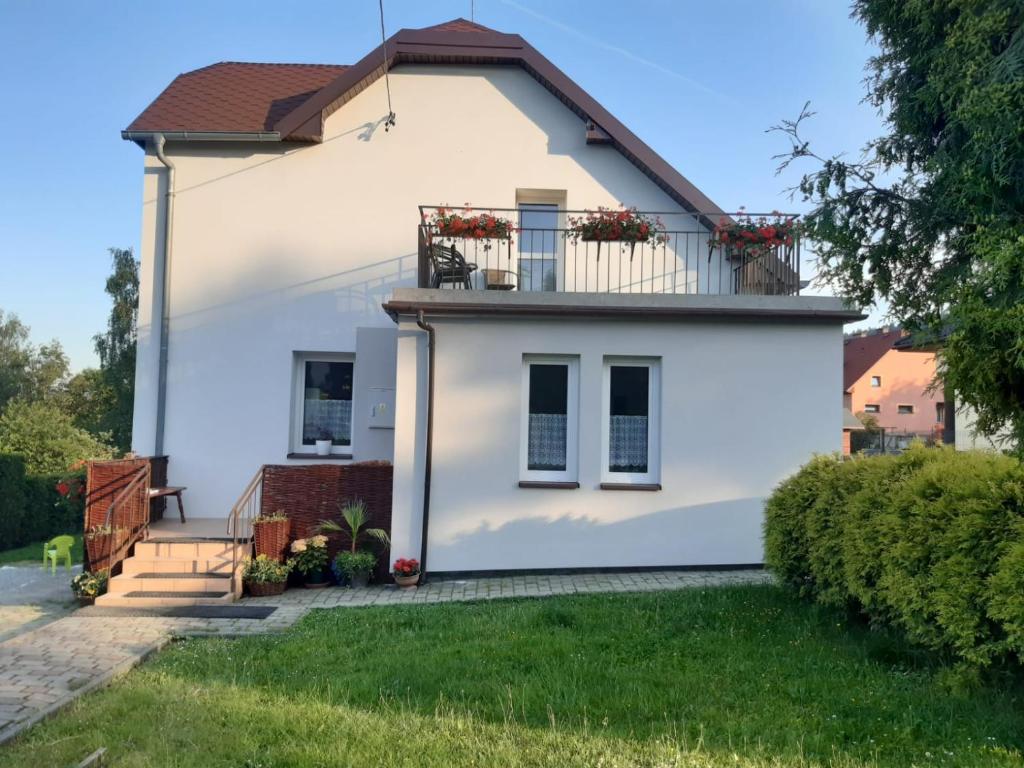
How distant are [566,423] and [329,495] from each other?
123 inches

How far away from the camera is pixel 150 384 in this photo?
420 inches

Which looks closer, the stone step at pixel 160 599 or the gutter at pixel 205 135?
the stone step at pixel 160 599

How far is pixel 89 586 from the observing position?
801 cm

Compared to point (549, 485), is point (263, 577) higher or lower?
lower

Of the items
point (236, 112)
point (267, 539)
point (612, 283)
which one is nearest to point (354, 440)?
point (267, 539)

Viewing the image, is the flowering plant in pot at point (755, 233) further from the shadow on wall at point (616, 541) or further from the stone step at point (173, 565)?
the stone step at point (173, 565)

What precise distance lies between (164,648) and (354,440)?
484 cm

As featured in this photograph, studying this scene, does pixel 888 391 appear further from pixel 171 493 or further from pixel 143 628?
pixel 143 628

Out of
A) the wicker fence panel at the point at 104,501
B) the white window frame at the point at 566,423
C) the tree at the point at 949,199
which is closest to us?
the tree at the point at 949,199

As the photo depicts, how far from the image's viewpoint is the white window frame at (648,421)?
353 inches

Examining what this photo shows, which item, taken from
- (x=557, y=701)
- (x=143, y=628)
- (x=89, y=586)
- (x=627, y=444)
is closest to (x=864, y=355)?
(x=627, y=444)

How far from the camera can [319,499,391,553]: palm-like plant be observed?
28.3 ft

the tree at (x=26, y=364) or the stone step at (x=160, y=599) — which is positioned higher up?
the tree at (x=26, y=364)

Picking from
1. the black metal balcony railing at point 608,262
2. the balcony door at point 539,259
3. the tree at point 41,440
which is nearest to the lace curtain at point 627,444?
the black metal balcony railing at point 608,262
